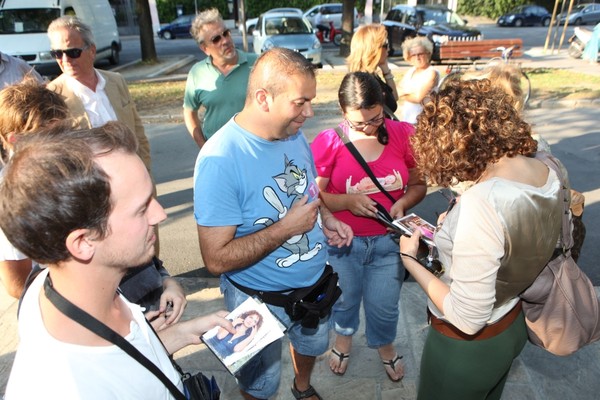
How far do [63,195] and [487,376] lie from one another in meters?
1.70

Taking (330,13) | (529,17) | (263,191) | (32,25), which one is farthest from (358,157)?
(529,17)

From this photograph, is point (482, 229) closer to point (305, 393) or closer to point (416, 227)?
point (416, 227)

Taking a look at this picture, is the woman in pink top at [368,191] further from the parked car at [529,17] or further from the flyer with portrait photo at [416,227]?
the parked car at [529,17]

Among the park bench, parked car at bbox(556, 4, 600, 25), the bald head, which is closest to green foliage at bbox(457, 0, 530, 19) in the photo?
parked car at bbox(556, 4, 600, 25)

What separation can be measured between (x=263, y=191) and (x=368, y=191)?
2.79 ft

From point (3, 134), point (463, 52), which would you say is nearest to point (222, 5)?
point (463, 52)

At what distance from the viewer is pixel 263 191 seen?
195 cm

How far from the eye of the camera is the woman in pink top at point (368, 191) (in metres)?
2.45

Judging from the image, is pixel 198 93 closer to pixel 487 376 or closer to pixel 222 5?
pixel 487 376

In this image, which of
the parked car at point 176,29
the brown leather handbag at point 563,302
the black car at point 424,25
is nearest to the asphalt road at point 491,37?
the parked car at point 176,29

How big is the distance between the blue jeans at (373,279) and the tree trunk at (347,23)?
14491 mm

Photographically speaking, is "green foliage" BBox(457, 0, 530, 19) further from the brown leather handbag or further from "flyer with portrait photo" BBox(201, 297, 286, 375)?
"flyer with portrait photo" BBox(201, 297, 286, 375)

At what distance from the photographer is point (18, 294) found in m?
2.29

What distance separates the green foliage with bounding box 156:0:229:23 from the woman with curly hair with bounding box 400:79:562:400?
38.4m
